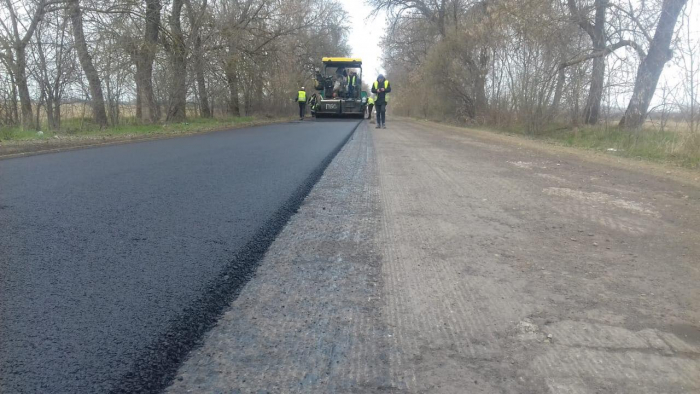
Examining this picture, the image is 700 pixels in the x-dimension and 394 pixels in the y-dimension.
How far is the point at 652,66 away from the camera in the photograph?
513 inches

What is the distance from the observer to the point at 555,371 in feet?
7.41

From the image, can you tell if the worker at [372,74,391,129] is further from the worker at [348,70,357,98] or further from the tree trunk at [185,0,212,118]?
the worker at [348,70,357,98]

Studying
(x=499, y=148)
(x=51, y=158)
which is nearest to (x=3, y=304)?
(x=51, y=158)

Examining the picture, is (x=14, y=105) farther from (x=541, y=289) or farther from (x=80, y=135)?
(x=541, y=289)

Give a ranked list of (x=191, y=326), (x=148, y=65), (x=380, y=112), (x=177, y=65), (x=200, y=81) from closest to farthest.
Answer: (x=191, y=326) < (x=148, y=65) < (x=177, y=65) < (x=380, y=112) < (x=200, y=81)

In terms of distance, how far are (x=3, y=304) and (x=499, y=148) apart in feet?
39.6

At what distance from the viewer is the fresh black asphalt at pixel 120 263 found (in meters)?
2.19

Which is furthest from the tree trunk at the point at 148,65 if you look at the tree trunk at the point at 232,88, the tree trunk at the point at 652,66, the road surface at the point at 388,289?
the tree trunk at the point at 652,66

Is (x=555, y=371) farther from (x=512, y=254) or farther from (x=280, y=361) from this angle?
(x=512, y=254)

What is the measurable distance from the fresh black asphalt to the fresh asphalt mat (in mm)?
208

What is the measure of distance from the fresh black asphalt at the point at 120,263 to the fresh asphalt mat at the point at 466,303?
0.21 m

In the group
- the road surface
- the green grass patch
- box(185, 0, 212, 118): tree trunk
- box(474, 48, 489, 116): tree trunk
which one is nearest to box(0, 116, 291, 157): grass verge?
the green grass patch

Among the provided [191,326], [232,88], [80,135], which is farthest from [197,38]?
[191,326]

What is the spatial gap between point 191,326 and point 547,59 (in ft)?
54.4
